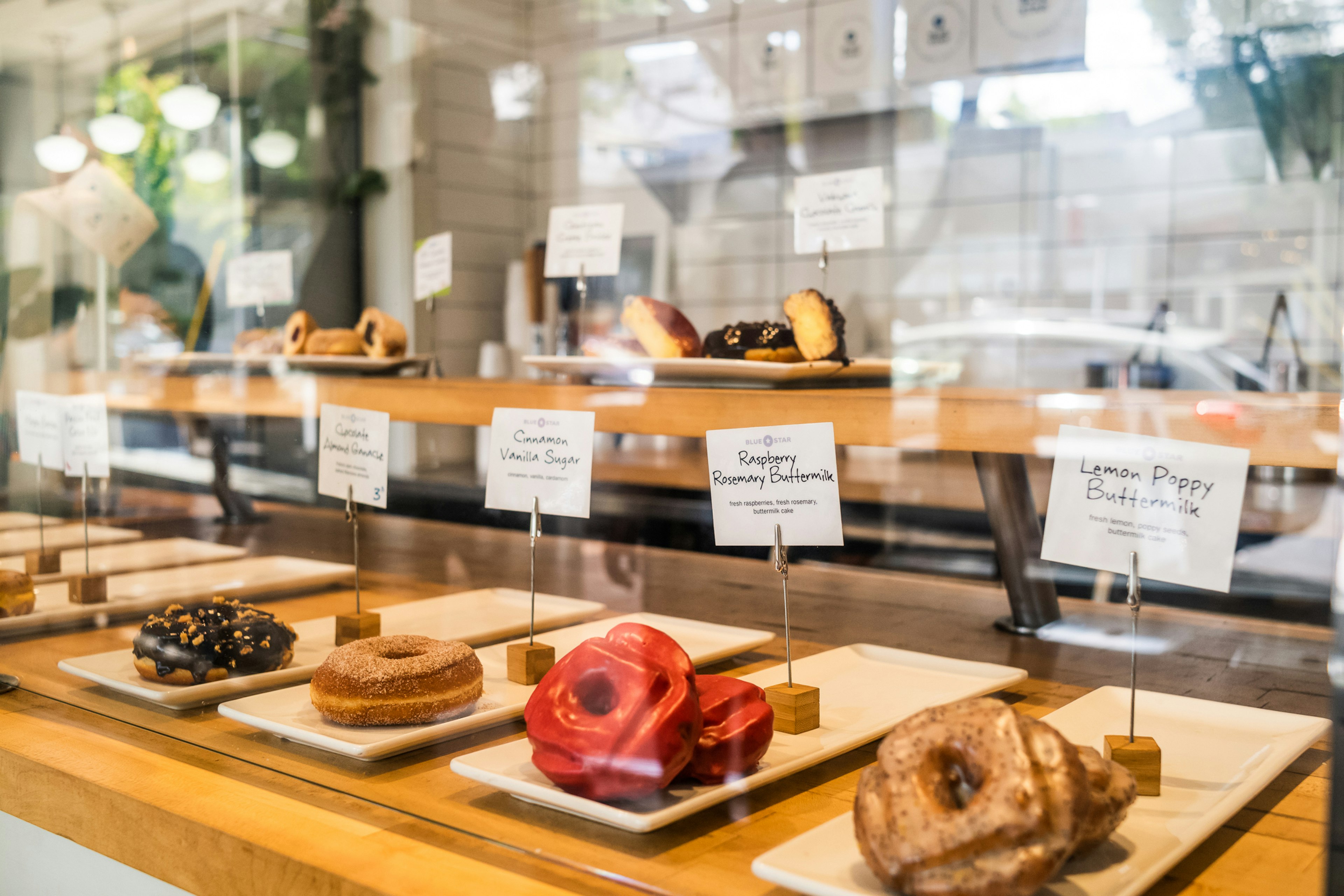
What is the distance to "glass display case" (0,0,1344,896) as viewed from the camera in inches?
24.3

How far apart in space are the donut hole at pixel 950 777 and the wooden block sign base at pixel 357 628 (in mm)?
697

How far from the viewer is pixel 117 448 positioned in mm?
1299

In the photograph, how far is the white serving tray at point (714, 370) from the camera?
97 centimetres

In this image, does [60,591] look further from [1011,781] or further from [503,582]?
[1011,781]

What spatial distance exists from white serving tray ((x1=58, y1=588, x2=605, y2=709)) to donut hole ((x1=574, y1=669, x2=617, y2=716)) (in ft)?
1.32

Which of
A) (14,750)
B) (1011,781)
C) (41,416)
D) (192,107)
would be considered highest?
(192,107)

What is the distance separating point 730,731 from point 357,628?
20.9 inches

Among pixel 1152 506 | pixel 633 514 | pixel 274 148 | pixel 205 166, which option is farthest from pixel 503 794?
pixel 274 148

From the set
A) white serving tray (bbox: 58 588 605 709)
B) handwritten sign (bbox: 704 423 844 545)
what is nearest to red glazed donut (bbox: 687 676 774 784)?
handwritten sign (bbox: 704 423 844 545)

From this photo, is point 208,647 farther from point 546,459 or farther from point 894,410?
point 894,410

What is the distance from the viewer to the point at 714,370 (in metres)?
1.00

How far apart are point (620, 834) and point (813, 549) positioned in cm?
68

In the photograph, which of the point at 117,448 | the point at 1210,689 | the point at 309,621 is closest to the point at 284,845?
the point at 309,621

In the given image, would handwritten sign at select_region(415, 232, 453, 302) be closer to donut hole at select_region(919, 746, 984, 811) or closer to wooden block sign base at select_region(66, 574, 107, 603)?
wooden block sign base at select_region(66, 574, 107, 603)
